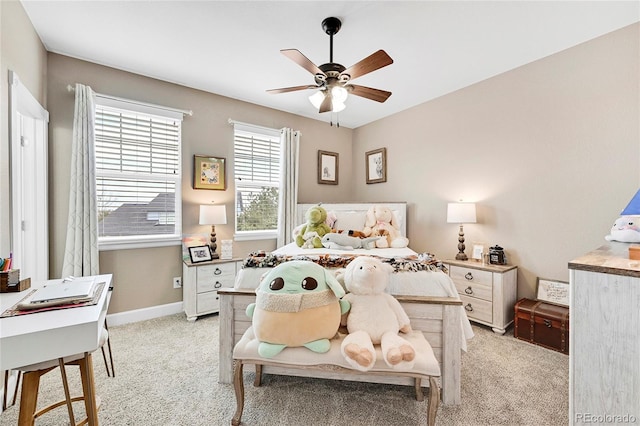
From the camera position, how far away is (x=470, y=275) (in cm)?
278

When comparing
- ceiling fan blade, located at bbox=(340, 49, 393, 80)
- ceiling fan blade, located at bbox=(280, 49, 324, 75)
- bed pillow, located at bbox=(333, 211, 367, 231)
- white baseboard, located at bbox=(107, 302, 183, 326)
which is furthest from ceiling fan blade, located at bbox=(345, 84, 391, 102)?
white baseboard, located at bbox=(107, 302, 183, 326)

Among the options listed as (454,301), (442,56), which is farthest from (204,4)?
(454,301)

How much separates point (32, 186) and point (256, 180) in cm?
216

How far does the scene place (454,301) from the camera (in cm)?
163

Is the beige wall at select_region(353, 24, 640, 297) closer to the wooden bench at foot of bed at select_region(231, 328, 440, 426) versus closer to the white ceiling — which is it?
the white ceiling

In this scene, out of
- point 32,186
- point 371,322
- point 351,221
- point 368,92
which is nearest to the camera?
point 371,322

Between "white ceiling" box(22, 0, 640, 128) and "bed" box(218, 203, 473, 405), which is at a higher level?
"white ceiling" box(22, 0, 640, 128)

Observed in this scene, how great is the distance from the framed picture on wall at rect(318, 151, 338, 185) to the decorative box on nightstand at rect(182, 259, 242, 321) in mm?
2012

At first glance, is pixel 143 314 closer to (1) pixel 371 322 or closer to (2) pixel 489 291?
(1) pixel 371 322

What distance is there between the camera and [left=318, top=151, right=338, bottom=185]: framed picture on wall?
4.32 m

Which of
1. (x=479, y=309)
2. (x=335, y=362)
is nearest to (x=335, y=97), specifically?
(x=335, y=362)

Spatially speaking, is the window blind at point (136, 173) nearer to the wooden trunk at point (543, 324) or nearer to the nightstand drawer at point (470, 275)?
the nightstand drawer at point (470, 275)

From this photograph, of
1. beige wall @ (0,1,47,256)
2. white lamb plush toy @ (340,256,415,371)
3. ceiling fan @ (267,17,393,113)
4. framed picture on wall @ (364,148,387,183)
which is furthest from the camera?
framed picture on wall @ (364,148,387,183)

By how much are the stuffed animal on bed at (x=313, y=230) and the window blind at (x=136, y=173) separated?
1478 mm
